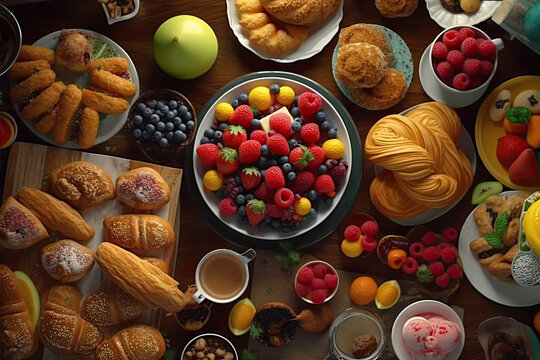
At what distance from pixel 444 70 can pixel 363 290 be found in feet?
2.31

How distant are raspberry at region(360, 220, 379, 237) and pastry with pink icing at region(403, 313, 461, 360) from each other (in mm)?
275

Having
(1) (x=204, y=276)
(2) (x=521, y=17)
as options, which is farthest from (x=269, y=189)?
(2) (x=521, y=17)

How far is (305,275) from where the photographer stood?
222 cm

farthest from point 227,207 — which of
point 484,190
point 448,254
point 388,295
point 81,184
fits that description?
point 484,190

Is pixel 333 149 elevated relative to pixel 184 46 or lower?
lower

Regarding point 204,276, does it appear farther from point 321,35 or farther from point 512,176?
point 512,176

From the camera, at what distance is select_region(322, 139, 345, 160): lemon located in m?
2.22

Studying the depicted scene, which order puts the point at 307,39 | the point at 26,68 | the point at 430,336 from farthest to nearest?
the point at 307,39 < the point at 26,68 < the point at 430,336

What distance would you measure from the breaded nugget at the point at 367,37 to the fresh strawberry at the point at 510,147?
1.39ft

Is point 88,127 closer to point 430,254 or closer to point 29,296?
point 29,296

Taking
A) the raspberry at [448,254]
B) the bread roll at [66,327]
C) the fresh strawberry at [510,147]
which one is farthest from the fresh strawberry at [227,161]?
the fresh strawberry at [510,147]

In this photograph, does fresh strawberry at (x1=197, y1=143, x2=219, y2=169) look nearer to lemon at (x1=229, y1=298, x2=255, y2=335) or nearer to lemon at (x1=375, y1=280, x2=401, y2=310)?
lemon at (x1=229, y1=298, x2=255, y2=335)

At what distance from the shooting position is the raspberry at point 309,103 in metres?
2.21

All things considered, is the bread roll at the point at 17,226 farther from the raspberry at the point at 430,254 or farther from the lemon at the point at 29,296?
the raspberry at the point at 430,254
